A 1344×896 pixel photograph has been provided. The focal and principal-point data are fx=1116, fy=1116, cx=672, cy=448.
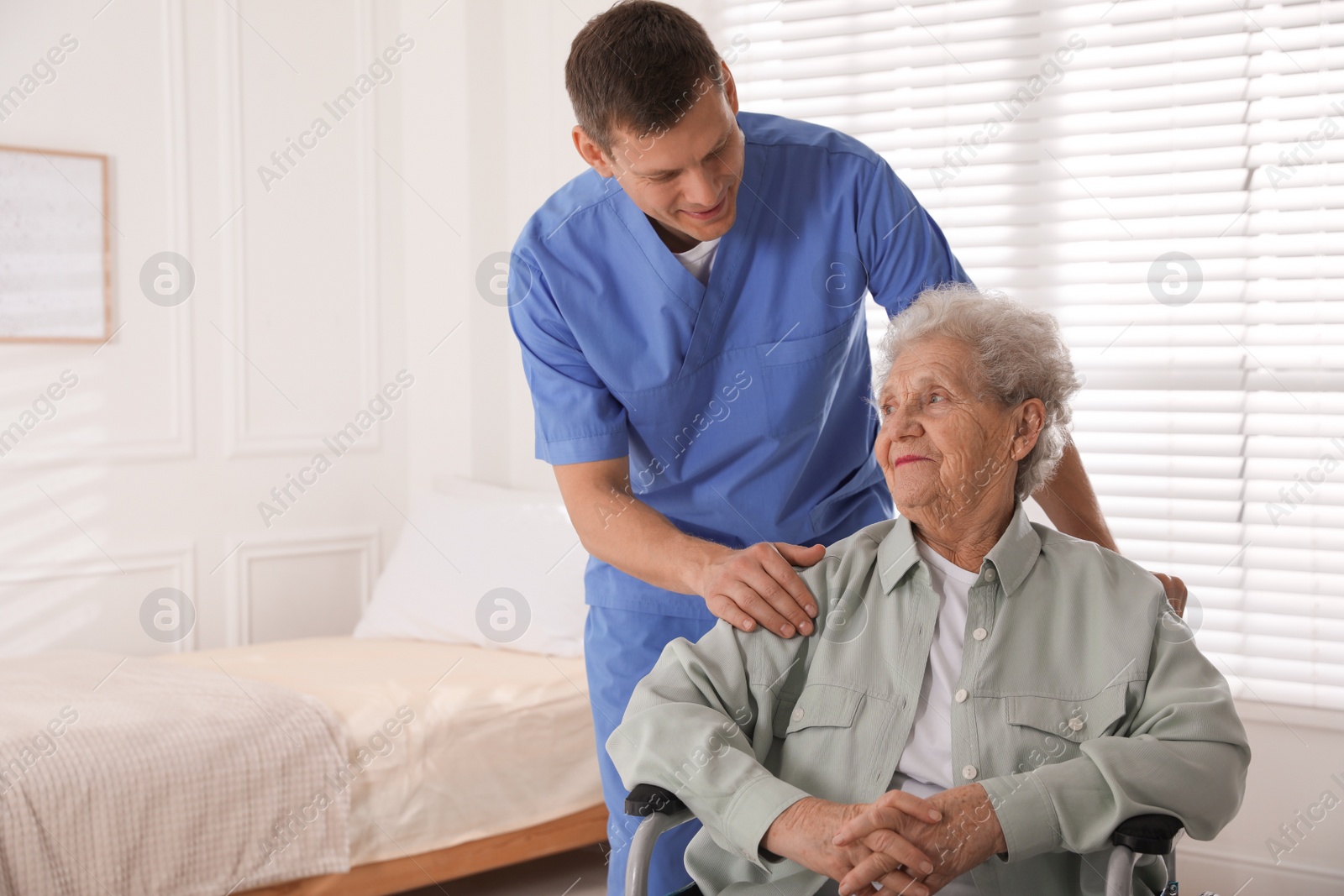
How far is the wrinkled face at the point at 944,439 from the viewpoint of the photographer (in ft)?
4.97

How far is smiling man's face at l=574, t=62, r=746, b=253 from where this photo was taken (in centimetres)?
140

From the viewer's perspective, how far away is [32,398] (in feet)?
11.2

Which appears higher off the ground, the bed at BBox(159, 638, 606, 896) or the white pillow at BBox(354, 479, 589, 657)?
the white pillow at BBox(354, 479, 589, 657)

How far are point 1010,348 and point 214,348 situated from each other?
9.91 ft

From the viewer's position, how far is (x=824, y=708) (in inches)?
58.0

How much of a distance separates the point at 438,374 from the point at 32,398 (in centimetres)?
130

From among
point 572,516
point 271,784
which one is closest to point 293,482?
point 271,784

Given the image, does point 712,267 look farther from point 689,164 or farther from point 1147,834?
point 1147,834

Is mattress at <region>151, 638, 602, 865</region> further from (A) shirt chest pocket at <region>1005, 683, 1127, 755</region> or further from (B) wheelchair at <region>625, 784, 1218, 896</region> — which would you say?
(A) shirt chest pocket at <region>1005, 683, 1127, 755</region>

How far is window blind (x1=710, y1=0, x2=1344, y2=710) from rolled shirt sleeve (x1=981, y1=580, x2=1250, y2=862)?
157 cm

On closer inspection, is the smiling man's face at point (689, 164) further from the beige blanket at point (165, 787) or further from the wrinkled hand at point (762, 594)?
the beige blanket at point (165, 787)

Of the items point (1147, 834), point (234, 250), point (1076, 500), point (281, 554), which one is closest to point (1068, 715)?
point (1147, 834)

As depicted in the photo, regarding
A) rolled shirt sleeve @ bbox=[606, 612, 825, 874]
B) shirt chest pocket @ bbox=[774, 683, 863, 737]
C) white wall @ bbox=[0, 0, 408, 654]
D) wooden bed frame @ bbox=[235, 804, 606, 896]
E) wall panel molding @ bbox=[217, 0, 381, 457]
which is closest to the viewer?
rolled shirt sleeve @ bbox=[606, 612, 825, 874]

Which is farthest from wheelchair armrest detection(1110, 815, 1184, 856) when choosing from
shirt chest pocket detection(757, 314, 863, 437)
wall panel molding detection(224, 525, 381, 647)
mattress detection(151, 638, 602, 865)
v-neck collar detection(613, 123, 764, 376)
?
wall panel molding detection(224, 525, 381, 647)
